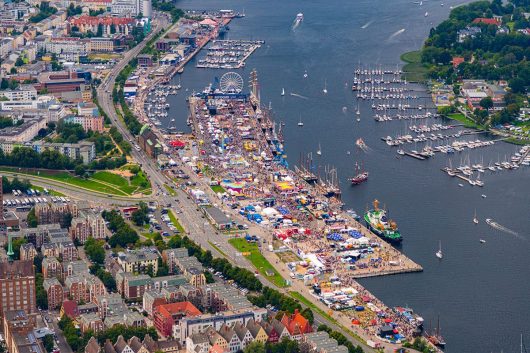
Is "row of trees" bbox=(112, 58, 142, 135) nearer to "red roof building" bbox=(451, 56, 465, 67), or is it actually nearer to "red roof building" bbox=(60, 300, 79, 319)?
"red roof building" bbox=(451, 56, 465, 67)

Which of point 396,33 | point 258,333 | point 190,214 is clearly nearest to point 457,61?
point 396,33

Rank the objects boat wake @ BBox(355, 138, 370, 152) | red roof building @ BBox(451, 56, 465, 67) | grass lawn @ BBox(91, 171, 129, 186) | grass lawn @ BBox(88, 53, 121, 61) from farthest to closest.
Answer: grass lawn @ BBox(88, 53, 121, 61)
red roof building @ BBox(451, 56, 465, 67)
boat wake @ BBox(355, 138, 370, 152)
grass lawn @ BBox(91, 171, 129, 186)

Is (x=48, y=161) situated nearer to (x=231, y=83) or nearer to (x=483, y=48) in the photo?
(x=231, y=83)

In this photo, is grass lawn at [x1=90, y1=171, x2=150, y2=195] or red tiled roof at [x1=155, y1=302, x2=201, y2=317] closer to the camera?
red tiled roof at [x1=155, y1=302, x2=201, y2=317]

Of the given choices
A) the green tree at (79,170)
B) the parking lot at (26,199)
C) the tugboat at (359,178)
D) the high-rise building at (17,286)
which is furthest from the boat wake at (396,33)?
the high-rise building at (17,286)

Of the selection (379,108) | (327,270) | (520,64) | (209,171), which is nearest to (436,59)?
(520,64)

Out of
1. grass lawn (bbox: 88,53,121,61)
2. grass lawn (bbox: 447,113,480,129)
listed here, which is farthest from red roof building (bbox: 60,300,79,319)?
grass lawn (bbox: 88,53,121,61)

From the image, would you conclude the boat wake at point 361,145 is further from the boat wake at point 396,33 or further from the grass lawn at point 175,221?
the boat wake at point 396,33
